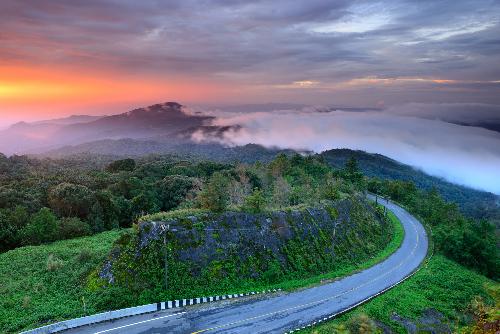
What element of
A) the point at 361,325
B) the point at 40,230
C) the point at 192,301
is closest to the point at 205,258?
the point at 192,301

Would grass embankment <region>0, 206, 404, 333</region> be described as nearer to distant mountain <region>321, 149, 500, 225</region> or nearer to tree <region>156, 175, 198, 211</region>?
tree <region>156, 175, 198, 211</region>

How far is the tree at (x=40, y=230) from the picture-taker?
3934cm

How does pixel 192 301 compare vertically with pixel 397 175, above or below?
above

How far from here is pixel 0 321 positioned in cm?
2250

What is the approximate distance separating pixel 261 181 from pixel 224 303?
121 feet

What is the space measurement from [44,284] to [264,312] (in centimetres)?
1673

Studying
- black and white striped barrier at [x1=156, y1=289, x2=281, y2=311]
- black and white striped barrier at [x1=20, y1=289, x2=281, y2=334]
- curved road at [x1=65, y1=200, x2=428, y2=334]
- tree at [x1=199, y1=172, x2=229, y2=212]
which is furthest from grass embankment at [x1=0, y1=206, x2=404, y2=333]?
tree at [x1=199, y1=172, x2=229, y2=212]

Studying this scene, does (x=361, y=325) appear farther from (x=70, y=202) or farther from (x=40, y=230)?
(x=70, y=202)

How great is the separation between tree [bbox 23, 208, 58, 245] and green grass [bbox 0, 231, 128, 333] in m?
3.75

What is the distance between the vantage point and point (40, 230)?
130 feet

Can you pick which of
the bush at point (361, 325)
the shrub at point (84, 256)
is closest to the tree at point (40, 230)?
the shrub at point (84, 256)

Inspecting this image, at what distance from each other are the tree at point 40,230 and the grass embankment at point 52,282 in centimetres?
219

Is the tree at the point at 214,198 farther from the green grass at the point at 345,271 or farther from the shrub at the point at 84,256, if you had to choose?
the shrub at the point at 84,256

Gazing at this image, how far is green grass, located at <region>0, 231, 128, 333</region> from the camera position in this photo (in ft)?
76.1
